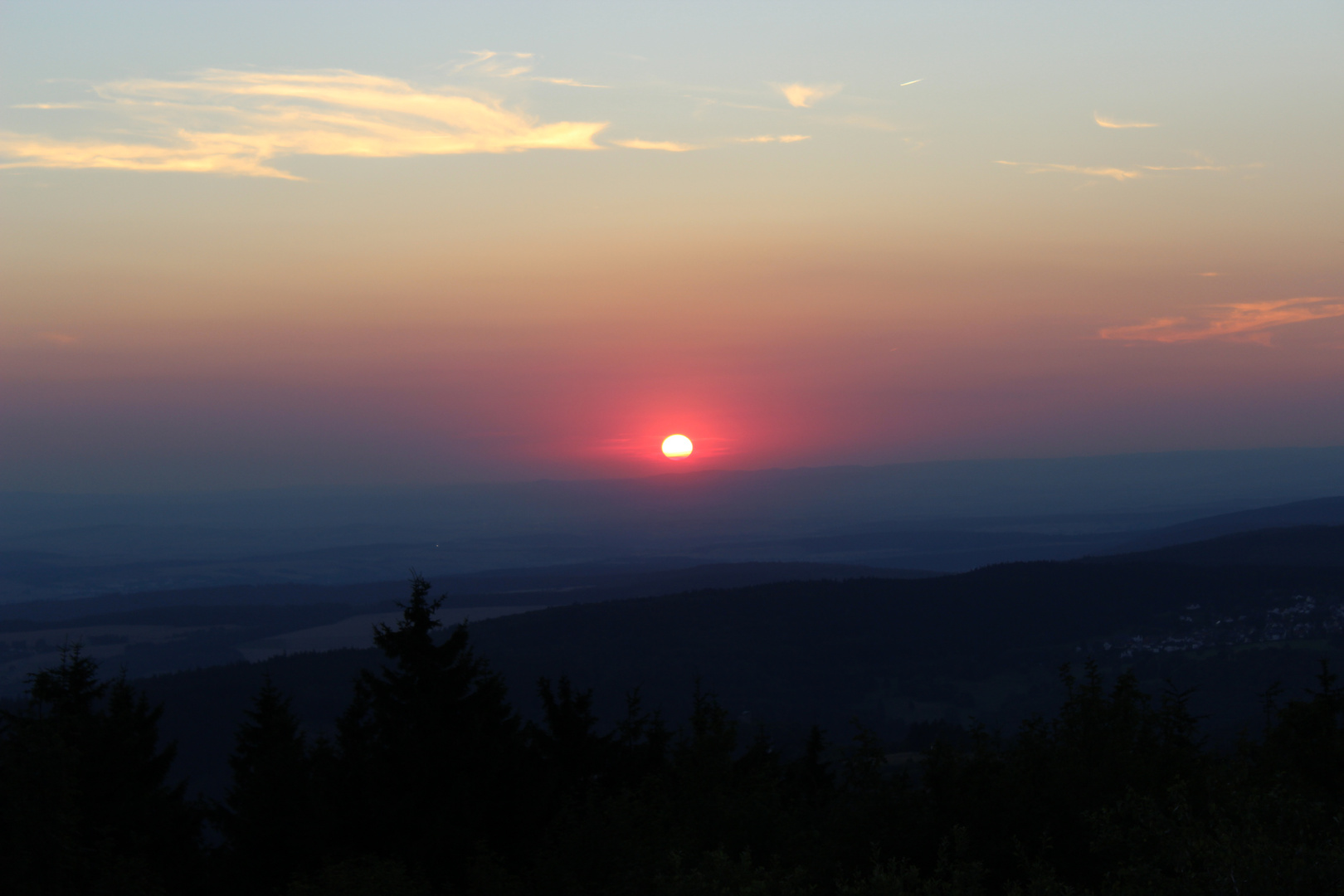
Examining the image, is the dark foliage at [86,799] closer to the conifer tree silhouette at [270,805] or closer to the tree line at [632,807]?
the tree line at [632,807]

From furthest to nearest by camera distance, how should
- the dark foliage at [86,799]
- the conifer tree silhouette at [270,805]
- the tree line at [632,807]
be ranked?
the conifer tree silhouette at [270,805], the dark foliage at [86,799], the tree line at [632,807]

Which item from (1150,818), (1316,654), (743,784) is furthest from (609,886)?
(1316,654)

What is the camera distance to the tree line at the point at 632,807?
1761 cm

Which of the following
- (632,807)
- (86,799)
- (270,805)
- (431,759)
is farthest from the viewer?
(270,805)

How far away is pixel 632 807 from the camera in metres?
27.5

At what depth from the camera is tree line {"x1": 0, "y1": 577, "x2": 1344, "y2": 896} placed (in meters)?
17.6

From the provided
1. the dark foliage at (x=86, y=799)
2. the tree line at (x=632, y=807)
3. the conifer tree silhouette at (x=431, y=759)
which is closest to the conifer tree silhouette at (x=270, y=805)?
A: the tree line at (x=632, y=807)

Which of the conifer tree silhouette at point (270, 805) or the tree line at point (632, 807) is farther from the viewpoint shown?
the conifer tree silhouette at point (270, 805)

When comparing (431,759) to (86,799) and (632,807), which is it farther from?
(86,799)

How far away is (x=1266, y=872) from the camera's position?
12805mm

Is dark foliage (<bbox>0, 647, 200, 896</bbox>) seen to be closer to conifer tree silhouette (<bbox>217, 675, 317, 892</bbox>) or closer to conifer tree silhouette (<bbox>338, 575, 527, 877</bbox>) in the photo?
conifer tree silhouette (<bbox>217, 675, 317, 892</bbox>)

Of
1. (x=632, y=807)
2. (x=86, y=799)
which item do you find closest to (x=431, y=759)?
(x=632, y=807)

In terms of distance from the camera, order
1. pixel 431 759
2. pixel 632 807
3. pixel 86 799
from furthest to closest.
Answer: pixel 86 799 → pixel 431 759 → pixel 632 807

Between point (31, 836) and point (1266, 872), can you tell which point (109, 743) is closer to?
point (31, 836)
